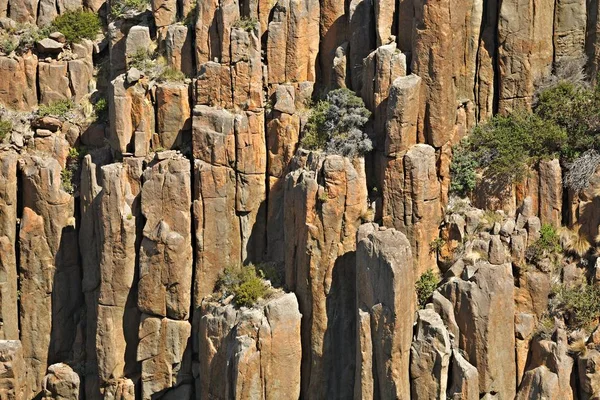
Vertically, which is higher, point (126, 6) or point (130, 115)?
point (126, 6)

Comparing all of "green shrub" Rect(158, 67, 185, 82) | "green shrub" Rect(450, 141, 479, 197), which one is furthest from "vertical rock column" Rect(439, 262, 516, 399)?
"green shrub" Rect(158, 67, 185, 82)

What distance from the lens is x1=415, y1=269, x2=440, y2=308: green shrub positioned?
41.9 metres

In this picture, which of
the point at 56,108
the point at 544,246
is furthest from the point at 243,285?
the point at 56,108

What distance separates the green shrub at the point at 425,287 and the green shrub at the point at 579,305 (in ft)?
11.8

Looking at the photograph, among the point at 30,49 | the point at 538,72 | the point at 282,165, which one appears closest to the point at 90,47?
the point at 30,49

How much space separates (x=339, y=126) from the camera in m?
43.0

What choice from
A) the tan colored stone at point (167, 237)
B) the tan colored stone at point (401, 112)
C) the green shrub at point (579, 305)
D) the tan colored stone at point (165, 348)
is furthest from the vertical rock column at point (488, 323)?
the tan colored stone at point (165, 348)

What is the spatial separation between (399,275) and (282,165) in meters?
6.90

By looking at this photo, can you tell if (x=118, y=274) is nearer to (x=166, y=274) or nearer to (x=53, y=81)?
(x=166, y=274)

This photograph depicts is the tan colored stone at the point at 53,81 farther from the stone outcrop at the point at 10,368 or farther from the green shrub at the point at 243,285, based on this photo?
the green shrub at the point at 243,285

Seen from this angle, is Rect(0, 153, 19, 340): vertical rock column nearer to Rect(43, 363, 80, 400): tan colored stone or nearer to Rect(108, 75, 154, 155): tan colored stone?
Rect(43, 363, 80, 400): tan colored stone

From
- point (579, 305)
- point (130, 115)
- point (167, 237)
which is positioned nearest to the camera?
point (579, 305)

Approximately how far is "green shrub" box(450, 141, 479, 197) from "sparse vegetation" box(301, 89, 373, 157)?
113 inches

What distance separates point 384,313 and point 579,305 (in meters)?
5.81
